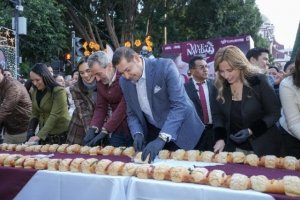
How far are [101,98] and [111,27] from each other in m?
16.1

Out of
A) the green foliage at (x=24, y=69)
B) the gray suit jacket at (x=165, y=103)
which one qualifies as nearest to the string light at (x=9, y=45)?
the green foliage at (x=24, y=69)

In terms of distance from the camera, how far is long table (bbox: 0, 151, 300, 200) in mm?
2010

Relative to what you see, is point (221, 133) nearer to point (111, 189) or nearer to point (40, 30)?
point (111, 189)

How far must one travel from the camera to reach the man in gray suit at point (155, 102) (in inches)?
114

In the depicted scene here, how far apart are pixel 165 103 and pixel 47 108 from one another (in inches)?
57.8

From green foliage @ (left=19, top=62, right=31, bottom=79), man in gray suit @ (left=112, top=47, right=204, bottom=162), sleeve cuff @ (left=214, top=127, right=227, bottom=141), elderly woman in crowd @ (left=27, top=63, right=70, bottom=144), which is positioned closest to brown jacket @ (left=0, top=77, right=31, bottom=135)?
elderly woman in crowd @ (left=27, top=63, right=70, bottom=144)

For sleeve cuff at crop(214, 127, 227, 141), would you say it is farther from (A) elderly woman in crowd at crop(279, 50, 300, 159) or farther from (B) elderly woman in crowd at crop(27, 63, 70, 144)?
(B) elderly woman in crowd at crop(27, 63, 70, 144)

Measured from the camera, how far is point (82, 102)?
406 centimetres

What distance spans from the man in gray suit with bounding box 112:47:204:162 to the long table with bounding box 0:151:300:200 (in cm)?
42

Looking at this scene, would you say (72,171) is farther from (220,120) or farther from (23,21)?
(23,21)

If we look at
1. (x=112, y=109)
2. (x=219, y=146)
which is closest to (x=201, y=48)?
(x=112, y=109)

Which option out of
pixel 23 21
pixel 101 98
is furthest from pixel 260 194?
pixel 23 21

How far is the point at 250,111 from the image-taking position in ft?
9.79

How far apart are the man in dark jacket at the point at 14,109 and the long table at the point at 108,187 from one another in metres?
1.53
